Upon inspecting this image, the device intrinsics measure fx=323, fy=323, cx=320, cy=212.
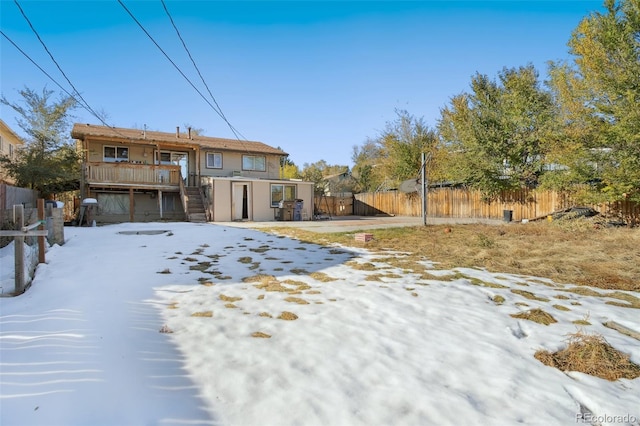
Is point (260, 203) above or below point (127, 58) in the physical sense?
below

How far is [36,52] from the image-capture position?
26.6ft

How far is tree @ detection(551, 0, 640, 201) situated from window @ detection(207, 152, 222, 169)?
1888 centimetres

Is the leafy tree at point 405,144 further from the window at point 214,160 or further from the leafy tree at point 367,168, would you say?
the window at point 214,160

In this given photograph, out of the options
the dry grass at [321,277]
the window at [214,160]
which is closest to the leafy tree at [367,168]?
the window at [214,160]

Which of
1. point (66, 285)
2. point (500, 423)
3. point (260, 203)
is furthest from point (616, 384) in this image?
point (260, 203)

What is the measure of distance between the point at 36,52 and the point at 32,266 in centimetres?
611

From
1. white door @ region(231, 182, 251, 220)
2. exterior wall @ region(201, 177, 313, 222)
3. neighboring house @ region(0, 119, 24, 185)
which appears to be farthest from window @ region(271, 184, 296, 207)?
neighboring house @ region(0, 119, 24, 185)

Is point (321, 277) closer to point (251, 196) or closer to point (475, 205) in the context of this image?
point (251, 196)

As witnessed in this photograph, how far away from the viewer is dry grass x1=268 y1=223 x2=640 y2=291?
5.70 metres

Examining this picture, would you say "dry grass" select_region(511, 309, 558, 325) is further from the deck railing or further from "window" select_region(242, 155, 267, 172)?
"window" select_region(242, 155, 267, 172)

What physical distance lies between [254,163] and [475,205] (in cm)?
1488

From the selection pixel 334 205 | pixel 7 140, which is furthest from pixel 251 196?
pixel 7 140

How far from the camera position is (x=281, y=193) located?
65.0ft

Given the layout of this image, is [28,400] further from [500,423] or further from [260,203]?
[260,203]
